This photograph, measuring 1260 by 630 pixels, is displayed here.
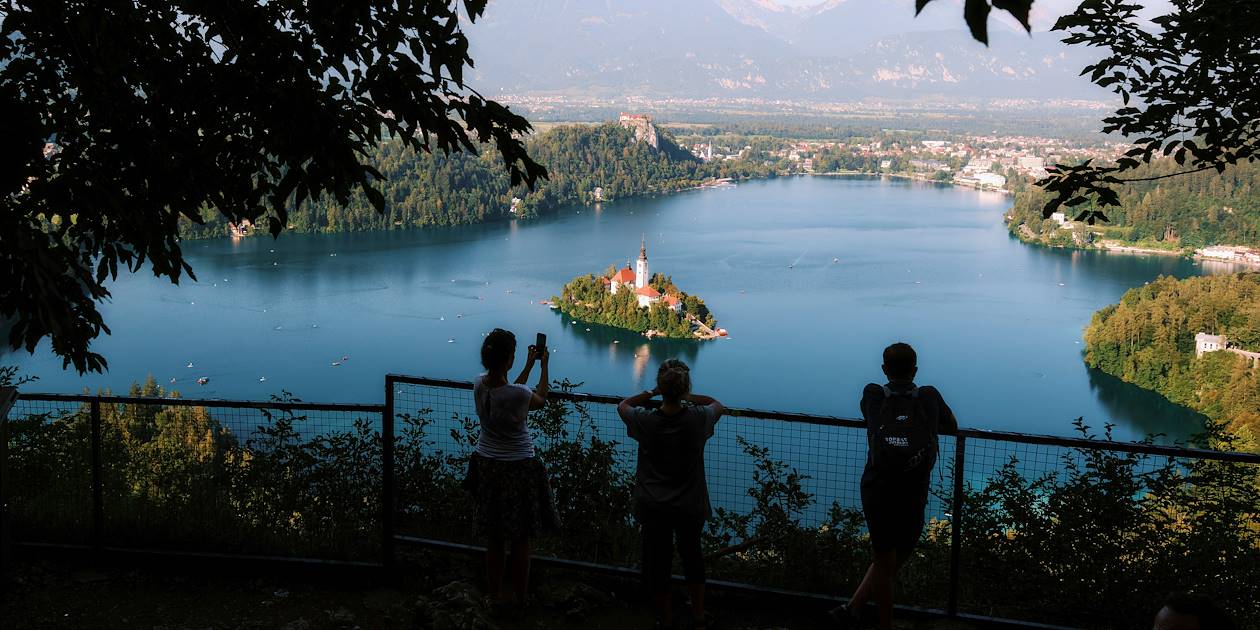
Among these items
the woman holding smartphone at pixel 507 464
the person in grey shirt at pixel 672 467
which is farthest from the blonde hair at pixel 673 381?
the woman holding smartphone at pixel 507 464

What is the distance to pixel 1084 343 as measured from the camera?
40.8m

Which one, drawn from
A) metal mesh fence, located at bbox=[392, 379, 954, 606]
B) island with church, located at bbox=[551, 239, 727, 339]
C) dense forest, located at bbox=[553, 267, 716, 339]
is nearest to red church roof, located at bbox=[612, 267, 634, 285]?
island with church, located at bbox=[551, 239, 727, 339]

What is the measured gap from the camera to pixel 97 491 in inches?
137

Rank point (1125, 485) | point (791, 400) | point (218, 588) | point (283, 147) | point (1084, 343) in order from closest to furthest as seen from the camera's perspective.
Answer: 1. point (283, 147)
2. point (1125, 485)
3. point (218, 588)
4. point (791, 400)
5. point (1084, 343)

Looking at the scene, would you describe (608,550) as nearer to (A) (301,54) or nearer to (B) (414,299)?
(A) (301,54)

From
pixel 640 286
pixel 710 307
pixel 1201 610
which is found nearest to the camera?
pixel 1201 610

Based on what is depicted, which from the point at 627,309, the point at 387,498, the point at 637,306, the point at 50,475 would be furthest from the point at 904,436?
the point at 637,306

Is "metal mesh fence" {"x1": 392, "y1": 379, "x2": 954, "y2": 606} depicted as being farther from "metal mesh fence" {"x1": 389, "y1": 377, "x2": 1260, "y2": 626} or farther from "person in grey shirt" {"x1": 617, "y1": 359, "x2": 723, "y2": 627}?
"person in grey shirt" {"x1": 617, "y1": 359, "x2": 723, "y2": 627}

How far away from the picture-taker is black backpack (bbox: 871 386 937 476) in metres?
2.75

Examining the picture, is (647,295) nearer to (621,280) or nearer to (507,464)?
(621,280)

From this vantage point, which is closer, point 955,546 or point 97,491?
point 955,546

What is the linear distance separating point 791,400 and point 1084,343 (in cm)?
1546

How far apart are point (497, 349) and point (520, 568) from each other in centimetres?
70

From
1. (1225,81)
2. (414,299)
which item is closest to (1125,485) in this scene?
(1225,81)
